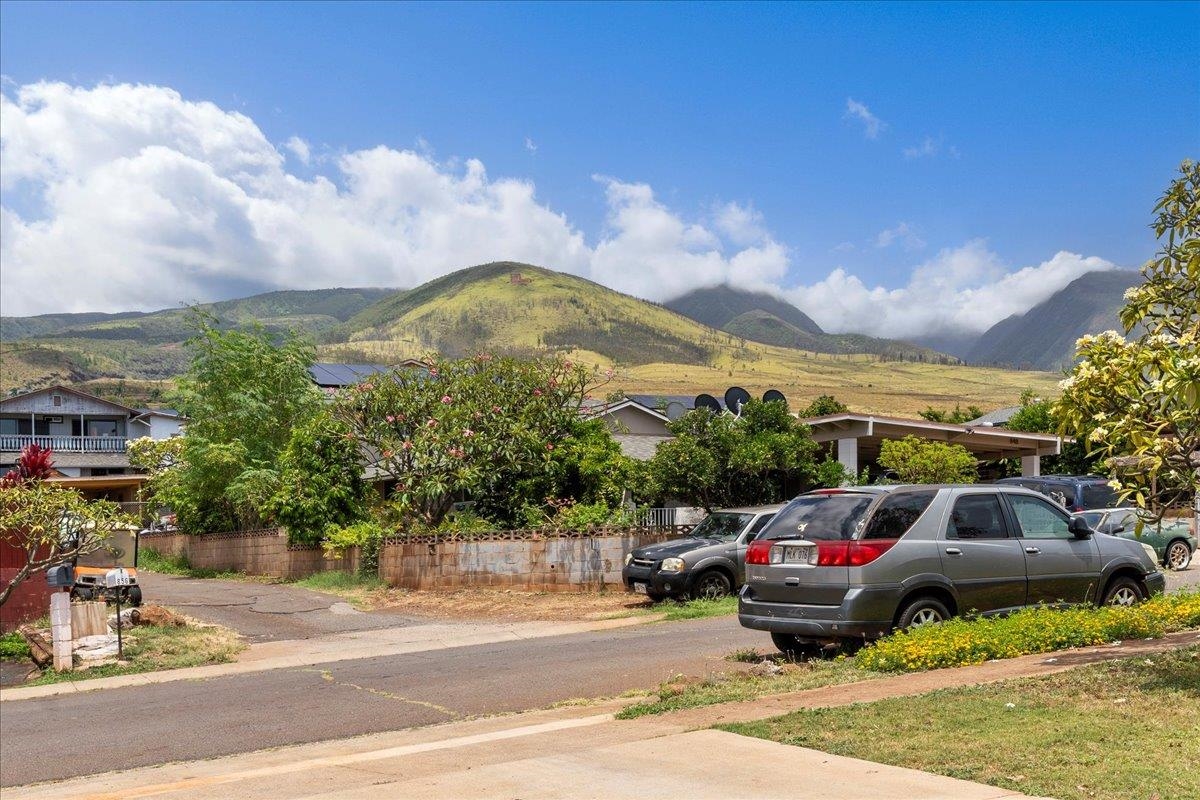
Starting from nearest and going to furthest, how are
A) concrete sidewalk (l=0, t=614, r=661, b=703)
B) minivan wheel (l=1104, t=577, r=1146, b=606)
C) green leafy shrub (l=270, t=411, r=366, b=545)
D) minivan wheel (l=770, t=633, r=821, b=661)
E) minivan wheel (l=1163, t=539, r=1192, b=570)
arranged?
1. minivan wheel (l=770, t=633, r=821, b=661)
2. minivan wheel (l=1104, t=577, r=1146, b=606)
3. concrete sidewalk (l=0, t=614, r=661, b=703)
4. minivan wheel (l=1163, t=539, r=1192, b=570)
5. green leafy shrub (l=270, t=411, r=366, b=545)

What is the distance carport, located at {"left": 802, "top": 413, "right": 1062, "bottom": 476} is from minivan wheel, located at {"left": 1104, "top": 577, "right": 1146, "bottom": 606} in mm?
11296

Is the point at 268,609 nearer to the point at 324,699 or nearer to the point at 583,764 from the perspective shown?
the point at 324,699

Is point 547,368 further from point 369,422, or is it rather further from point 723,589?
point 723,589

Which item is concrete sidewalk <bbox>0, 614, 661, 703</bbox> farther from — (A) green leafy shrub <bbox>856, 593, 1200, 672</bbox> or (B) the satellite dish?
(B) the satellite dish

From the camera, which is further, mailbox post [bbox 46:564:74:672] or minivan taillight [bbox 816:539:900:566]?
mailbox post [bbox 46:564:74:672]

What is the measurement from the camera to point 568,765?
7.42 m

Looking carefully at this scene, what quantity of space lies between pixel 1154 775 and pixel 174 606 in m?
20.3

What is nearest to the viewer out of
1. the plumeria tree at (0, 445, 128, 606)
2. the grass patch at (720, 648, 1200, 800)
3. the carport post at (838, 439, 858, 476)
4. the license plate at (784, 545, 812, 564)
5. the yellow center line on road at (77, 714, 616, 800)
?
the grass patch at (720, 648, 1200, 800)

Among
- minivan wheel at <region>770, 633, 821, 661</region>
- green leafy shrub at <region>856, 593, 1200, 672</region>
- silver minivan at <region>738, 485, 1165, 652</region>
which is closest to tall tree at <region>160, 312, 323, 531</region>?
minivan wheel at <region>770, 633, 821, 661</region>

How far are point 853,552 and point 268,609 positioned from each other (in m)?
14.4

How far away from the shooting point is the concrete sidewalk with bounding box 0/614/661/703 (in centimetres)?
1372

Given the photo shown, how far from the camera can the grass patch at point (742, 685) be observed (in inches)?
370

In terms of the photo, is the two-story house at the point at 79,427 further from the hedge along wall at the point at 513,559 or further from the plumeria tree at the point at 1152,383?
the plumeria tree at the point at 1152,383

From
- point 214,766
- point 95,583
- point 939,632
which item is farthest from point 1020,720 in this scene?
point 95,583
